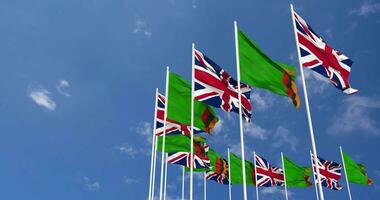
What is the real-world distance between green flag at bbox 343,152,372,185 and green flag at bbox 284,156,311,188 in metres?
3.79

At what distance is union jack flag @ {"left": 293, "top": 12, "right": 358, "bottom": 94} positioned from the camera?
1620 centimetres

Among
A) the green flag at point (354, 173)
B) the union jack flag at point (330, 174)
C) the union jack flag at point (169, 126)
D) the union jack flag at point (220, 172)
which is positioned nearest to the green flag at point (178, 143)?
the union jack flag at point (169, 126)

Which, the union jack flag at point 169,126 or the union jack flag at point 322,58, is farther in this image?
the union jack flag at point 169,126

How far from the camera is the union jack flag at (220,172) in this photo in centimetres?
3481

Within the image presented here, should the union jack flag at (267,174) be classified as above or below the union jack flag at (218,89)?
above

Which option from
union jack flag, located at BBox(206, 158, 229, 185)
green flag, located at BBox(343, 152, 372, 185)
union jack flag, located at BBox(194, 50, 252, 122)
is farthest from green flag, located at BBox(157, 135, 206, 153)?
green flag, located at BBox(343, 152, 372, 185)

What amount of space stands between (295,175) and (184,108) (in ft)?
62.6

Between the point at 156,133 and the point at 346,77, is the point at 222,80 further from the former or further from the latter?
the point at 156,133

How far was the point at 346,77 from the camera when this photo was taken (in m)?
16.7

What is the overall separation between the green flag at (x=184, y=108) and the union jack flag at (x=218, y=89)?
2303 millimetres

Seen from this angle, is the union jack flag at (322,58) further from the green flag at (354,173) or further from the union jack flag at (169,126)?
the green flag at (354,173)

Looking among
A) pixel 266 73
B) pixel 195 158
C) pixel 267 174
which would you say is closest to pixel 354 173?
pixel 267 174

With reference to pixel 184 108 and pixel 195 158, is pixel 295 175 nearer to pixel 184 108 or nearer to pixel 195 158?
pixel 195 158

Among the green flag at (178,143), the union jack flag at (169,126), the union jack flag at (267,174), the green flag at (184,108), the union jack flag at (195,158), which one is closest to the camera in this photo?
the green flag at (184,108)
